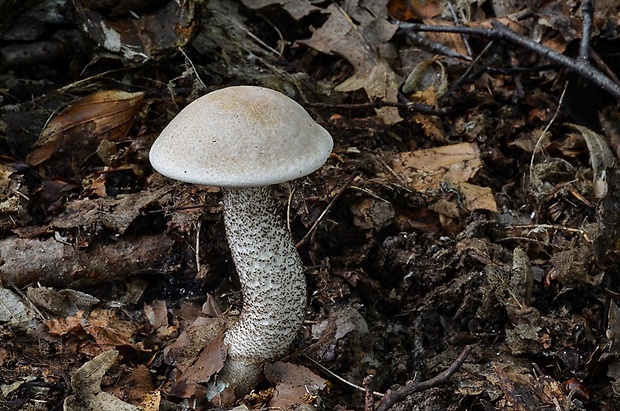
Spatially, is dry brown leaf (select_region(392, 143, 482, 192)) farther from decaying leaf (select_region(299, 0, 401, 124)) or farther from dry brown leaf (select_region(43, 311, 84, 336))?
dry brown leaf (select_region(43, 311, 84, 336))

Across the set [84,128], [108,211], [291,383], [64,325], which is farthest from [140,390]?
[84,128]

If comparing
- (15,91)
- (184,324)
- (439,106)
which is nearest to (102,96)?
(15,91)

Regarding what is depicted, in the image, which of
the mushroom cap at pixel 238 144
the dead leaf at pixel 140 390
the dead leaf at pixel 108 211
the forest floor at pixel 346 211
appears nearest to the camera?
the mushroom cap at pixel 238 144

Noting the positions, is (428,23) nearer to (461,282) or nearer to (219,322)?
(461,282)

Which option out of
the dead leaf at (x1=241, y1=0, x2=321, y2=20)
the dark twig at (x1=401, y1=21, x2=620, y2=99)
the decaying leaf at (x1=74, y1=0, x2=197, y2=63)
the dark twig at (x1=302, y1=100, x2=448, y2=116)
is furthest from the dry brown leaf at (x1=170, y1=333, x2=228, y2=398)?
the dark twig at (x1=401, y1=21, x2=620, y2=99)

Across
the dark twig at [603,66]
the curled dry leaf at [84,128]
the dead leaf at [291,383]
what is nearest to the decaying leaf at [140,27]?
the curled dry leaf at [84,128]

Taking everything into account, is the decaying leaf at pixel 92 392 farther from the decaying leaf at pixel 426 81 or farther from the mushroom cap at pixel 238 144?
the decaying leaf at pixel 426 81
